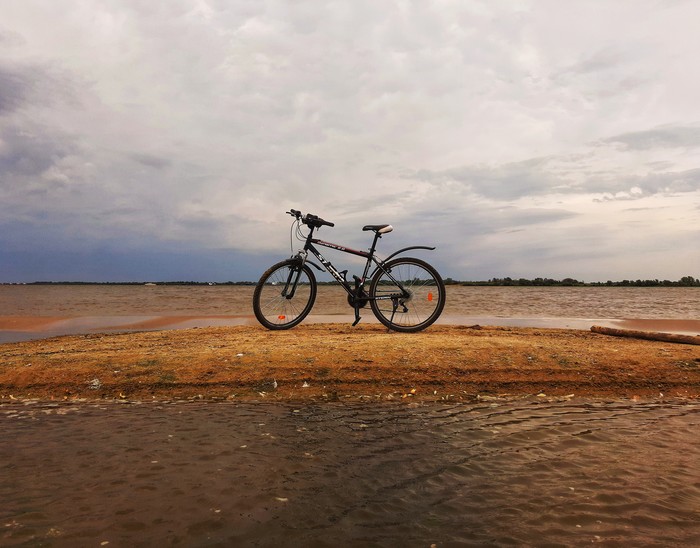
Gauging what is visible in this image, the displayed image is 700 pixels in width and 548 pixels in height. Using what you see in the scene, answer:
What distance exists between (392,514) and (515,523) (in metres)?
0.69

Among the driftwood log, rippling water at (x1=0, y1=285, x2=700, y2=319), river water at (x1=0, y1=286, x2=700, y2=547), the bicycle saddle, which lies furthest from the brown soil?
rippling water at (x1=0, y1=285, x2=700, y2=319)

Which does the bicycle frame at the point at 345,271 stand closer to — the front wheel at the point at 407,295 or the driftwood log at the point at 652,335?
the front wheel at the point at 407,295

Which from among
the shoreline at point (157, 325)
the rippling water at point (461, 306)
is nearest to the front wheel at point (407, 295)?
the shoreline at point (157, 325)

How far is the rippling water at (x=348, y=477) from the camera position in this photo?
2295 mm

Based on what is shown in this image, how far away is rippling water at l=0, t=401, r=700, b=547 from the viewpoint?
229cm

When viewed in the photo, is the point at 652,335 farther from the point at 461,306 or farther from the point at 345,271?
the point at 461,306

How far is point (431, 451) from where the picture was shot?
11.4 ft

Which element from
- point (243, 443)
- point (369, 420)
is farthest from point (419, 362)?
point (243, 443)

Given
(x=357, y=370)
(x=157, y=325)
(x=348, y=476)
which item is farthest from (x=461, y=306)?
(x=348, y=476)

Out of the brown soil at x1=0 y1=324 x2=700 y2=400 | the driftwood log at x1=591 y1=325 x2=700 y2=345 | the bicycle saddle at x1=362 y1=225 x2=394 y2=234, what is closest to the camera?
the brown soil at x1=0 y1=324 x2=700 y2=400

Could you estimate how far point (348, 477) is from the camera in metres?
2.98

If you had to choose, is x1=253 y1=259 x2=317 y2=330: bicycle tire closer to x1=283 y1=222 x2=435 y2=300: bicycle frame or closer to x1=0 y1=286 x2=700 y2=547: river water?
x1=283 y1=222 x2=435 y2=300: bicycle frame

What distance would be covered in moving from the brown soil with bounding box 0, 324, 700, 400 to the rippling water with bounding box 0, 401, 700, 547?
86 cm

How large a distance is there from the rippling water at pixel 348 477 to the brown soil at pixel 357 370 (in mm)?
857
